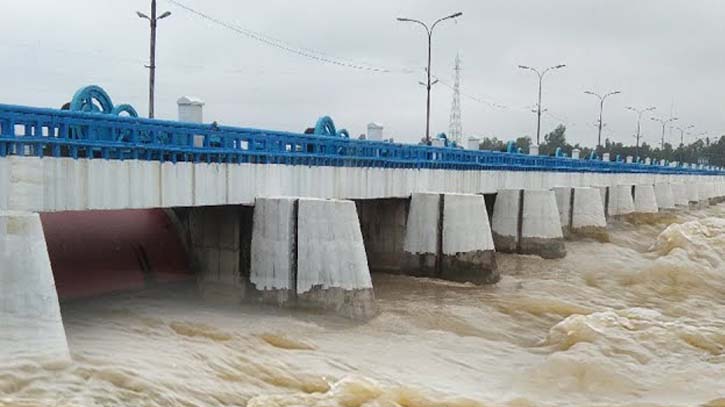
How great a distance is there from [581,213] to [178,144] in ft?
83.2

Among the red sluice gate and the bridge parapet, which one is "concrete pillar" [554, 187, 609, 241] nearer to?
the bridge parapet

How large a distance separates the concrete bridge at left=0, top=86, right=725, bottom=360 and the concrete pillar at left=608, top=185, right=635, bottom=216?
16.8m

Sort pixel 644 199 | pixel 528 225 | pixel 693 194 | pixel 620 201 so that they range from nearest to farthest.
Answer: pixel 528 225 < pixel 620 201 < pixel 644 199 < pixel 693 194

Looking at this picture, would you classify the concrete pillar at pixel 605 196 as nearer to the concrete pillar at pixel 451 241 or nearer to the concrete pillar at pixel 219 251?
the concrete pillar at pixel 451 241

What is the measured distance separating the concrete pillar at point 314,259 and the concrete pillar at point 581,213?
20999 millimetres

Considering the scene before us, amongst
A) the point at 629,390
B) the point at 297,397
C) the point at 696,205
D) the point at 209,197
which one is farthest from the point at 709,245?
the point at 696,205

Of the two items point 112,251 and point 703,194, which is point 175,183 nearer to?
point 112,251

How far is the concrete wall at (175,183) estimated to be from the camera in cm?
1126

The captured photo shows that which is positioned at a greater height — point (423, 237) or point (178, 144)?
point (178, 144)

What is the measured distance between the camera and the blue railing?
11250 mm

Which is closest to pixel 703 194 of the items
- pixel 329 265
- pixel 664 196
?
pixel 664 196

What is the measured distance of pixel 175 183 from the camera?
1409 cm

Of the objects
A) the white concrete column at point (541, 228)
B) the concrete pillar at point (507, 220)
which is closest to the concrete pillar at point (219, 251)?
the concrete pillar at point (507, 220)

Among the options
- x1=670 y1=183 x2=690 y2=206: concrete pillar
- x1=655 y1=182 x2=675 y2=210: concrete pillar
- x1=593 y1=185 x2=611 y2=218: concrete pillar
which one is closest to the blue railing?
x1=593 y1=185 x2=611 y2=218: concrete pillar
